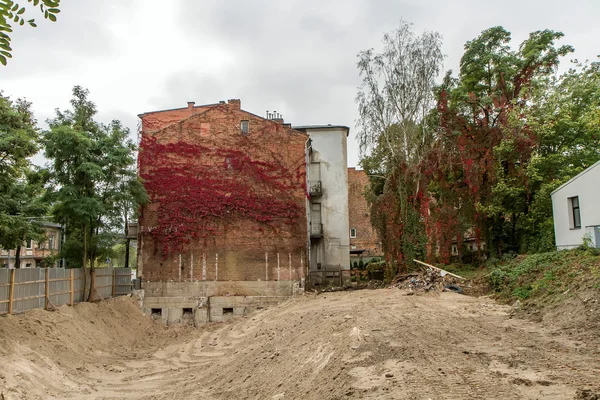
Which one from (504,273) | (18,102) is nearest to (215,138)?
(18,102)

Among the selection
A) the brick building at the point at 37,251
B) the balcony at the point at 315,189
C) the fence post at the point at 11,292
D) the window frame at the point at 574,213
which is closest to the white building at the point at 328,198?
the balcony at the point at 315,189

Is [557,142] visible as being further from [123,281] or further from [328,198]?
[123,281]

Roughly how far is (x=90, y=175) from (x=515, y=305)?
16638 millimetres

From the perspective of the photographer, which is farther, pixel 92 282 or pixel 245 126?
pixel 245 126

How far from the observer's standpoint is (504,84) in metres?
28.4

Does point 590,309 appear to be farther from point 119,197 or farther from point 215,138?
point 215,138

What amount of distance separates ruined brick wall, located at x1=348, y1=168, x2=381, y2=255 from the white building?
11676 mm

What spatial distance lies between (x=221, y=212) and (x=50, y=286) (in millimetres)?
10917

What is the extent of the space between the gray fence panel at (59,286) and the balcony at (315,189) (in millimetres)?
16437

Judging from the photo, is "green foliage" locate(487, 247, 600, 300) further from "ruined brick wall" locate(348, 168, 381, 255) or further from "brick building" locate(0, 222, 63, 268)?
"brick building" locate(0, 222, 63, 268)

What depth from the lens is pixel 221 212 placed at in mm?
27359

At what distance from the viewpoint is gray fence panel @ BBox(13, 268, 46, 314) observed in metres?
15.6

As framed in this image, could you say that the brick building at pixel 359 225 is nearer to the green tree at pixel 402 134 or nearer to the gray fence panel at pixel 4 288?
the green tree at pixel 402 134

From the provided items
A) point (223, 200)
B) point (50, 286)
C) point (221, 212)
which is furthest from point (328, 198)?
point (50, 286)
